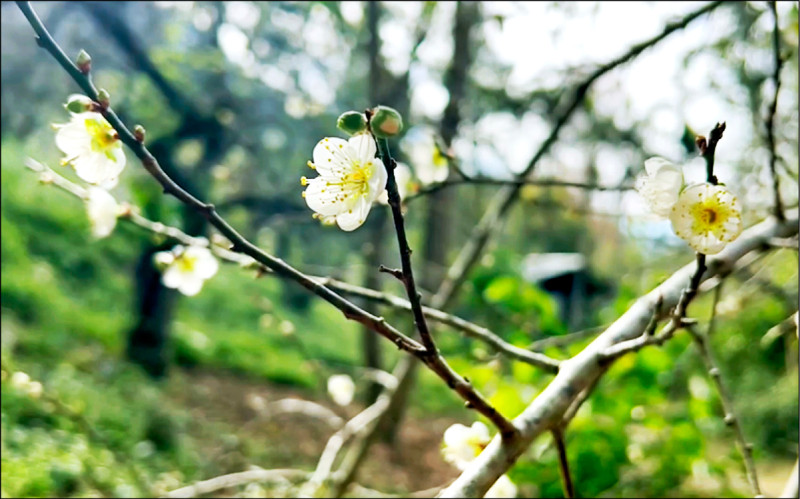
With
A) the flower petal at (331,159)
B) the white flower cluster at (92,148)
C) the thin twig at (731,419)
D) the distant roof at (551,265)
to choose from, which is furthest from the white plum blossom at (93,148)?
the distant roof at (551,265)

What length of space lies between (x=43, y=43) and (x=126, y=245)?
280cm

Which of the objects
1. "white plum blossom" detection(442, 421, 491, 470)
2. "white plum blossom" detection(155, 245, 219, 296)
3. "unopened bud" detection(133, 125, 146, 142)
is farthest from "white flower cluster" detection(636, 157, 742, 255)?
"white plum blossom" detection(155, 245, 219, 296)

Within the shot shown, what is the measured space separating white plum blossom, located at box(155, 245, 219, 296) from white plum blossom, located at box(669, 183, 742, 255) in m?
0.78

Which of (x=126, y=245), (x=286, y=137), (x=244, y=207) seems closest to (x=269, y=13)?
(x=286, y=137)

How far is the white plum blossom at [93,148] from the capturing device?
708mm

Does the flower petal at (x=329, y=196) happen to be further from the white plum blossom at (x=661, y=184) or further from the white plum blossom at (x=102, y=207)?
the white plum blossom at (x=102, y=207)

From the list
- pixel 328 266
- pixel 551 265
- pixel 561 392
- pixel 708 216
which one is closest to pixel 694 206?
pixel 708 216

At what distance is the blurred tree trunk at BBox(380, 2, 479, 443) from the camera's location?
1993 mm

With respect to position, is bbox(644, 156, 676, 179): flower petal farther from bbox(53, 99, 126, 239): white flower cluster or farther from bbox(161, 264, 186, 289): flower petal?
bbox(161, 264, 186, 289): flower petal

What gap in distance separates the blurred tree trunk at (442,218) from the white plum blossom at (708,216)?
1162mm

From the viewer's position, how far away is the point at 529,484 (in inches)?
56.4

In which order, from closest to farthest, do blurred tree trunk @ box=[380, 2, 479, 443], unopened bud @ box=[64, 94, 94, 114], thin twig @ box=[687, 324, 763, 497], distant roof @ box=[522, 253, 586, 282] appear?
unopened bud @ box=[64, 94, 94, 114]
thin twig @ box=[687, 324, 763, 497]
blurred tree trunk @ box=[380, 2, 479, 443]
distant roof @ box=[522, 253, 586, 282]

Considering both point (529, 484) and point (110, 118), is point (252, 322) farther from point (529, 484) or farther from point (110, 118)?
point (110, 118)

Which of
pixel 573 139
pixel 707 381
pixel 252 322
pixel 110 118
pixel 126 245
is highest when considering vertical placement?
pixel 573 139
